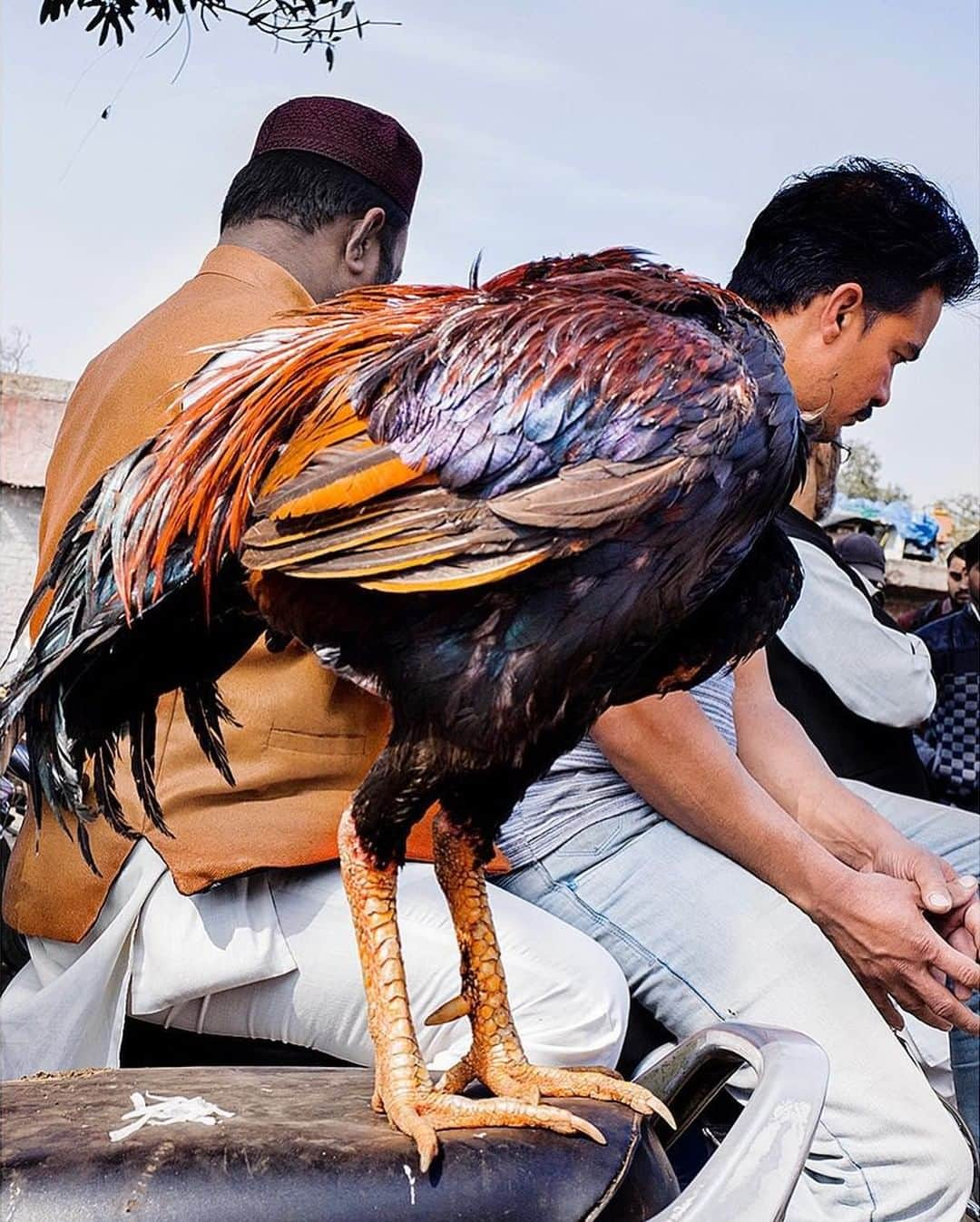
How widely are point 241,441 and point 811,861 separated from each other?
1.24 meters

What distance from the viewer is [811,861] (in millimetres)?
2434

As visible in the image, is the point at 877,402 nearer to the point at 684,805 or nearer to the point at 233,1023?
the point at 684,805

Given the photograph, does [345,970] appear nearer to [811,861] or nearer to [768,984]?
[768,984]

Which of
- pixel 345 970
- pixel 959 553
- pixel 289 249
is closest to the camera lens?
pixel 345 970

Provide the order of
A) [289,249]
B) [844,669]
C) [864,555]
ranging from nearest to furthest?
[289,249]
[844,669]
[864,555]

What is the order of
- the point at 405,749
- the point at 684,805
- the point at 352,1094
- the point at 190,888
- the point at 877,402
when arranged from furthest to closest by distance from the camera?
the point at 877,402 → the point at 684,805 → the point at 190,888 → the point at 352,1094 → the point at 405,749

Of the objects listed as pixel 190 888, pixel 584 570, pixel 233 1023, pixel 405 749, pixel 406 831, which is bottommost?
pixel 233 1023

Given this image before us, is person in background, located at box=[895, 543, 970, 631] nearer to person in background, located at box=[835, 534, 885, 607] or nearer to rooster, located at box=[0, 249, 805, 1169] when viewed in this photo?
person in background, located at box=[835, 534, 885, 607]

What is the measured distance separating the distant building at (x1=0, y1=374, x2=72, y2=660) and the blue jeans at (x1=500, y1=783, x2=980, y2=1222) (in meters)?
2.71

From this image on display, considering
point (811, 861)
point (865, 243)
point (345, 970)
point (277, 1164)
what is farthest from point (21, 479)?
point (277, 1164)

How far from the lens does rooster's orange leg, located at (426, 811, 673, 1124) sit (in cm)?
175

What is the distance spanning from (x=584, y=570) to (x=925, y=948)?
47.2 inches

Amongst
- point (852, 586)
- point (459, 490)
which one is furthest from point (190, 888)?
point (852, 586)

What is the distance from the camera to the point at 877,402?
9.36ft
